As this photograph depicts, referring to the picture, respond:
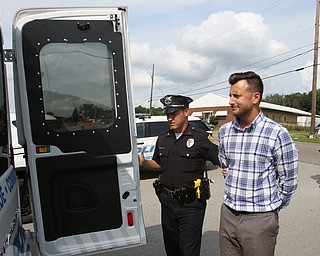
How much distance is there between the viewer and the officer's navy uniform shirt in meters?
2.96

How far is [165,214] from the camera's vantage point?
3086mm

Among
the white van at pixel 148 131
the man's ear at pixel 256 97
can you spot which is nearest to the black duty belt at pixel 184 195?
the man's ear at pixel 256 97

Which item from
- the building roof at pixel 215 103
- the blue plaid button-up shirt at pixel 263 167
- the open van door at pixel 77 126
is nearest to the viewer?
the blue plaid button-up shirt at pixel 263 167

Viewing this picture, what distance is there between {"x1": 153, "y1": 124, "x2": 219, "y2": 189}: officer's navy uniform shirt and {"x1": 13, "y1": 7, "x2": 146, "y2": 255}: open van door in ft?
1.43

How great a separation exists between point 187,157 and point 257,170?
2.58 ft

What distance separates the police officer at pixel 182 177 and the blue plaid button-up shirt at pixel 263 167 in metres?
0.52

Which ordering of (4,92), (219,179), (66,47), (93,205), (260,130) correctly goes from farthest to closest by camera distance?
(219,179) < (93,205) < (66,47) < (260,130) < (4,92)

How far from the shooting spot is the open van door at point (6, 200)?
61.9 inches

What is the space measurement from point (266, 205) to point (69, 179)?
149 centimetres

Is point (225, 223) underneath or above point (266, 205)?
underneath

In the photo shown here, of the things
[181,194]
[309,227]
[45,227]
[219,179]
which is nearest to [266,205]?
[181,194]

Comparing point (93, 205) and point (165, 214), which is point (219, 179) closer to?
point (165, 214)

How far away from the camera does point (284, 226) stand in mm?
4910

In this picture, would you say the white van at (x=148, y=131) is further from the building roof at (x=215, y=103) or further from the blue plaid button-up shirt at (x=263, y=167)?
the building roof at (x=215, y=103)
